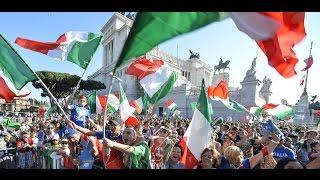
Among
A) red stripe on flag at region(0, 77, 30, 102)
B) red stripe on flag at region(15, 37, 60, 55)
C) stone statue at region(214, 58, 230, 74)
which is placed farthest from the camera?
stone statue at region(214, 58, 230, 74)

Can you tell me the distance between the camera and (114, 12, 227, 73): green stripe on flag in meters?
2.86

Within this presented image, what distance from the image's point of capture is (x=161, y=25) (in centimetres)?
290

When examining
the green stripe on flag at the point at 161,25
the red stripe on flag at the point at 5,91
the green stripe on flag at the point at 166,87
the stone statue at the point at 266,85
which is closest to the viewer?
the green stripe on flag at the point at 161,25

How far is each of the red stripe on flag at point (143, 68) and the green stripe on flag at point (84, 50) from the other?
2.13m

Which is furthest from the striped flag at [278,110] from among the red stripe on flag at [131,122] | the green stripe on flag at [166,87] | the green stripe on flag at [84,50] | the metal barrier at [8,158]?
the green stripe on flag at [84,50]

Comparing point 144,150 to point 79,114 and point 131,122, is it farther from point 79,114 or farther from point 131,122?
point 79,114

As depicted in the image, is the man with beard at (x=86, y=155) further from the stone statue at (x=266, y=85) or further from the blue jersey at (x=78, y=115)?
the stone statue at (x=266, y=85)

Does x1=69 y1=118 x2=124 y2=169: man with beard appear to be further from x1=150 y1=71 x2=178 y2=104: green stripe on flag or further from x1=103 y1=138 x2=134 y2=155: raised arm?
x1=150 y1=71 x2=178 y2=104: green stripe on flag

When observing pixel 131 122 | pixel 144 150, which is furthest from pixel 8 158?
pixel 144 150

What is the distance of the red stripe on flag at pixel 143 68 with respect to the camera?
876 centimetres

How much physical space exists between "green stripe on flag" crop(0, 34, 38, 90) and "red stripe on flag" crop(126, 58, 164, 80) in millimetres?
3994

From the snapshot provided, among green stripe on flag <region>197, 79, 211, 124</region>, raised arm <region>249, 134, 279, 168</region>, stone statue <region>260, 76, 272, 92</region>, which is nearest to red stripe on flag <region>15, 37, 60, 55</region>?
green stripe on flag <region>197, 79, 211, 124</region>
